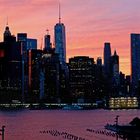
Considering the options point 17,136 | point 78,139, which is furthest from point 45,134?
point 78,139

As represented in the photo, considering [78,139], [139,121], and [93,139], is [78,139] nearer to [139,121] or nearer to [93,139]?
[93,139]

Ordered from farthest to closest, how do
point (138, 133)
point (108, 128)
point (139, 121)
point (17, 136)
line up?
point (108, 128) < point (17, 136) < point (139, 121) < point (138, 133)

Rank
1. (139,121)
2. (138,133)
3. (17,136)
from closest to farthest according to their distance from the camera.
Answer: (138,133) < (139,121) < (17,136)

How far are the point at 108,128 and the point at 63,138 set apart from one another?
22.1 meters

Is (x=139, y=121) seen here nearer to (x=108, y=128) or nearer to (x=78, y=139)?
(x=78, y=139)

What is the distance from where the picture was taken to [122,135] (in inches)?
4333

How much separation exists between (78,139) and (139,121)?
485 inches

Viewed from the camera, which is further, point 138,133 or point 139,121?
point 139,121

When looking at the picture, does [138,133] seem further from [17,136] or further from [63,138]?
[17,136]

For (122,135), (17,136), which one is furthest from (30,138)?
→ (122,135)

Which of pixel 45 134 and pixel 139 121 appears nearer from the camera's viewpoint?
pixel 139 121

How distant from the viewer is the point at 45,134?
128 meters

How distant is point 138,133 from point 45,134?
2795 centimetres

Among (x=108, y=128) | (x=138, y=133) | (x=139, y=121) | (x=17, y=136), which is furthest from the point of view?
(x=108, y=128)
